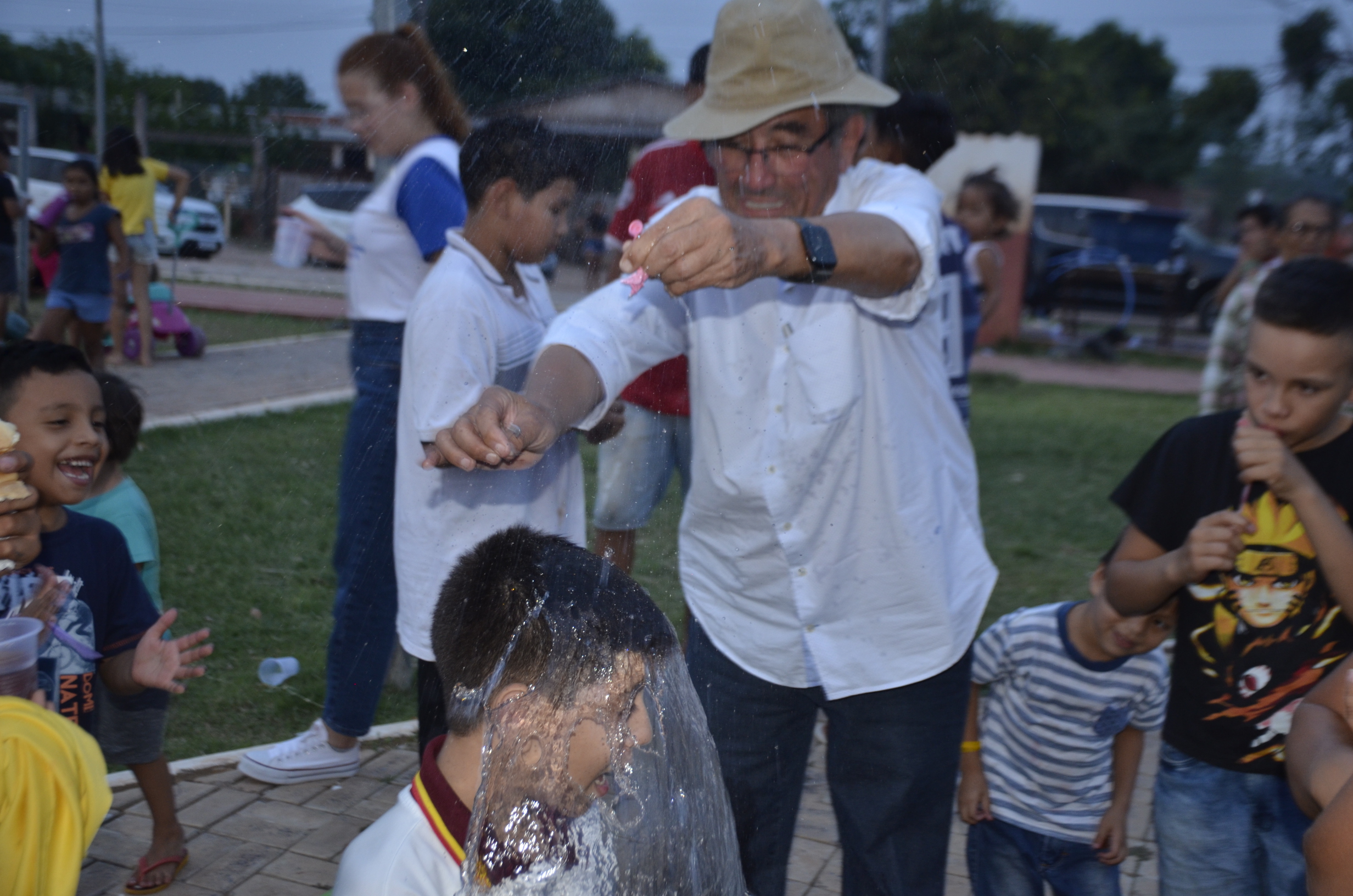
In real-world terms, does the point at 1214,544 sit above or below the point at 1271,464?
below

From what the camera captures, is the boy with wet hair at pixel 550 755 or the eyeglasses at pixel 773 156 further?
the eyeglasses at pixel 773 156

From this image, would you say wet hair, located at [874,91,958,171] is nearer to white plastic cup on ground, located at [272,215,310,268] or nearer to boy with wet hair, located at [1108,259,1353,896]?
boy with wet hair, located at [1108,259,1353,896]

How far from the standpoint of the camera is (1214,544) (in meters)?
Answer: 2.07

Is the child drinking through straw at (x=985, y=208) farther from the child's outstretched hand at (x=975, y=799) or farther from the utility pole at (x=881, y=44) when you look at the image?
the utility pole at (x=881, y=44)

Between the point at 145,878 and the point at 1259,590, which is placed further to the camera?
the point at 145,878

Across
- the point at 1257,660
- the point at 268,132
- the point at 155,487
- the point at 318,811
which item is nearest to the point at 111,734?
the point at 318,811

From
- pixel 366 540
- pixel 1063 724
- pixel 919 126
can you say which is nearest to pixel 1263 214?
pixel 919 126

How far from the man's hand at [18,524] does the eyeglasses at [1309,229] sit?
567 centimetres

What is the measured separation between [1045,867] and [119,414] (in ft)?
8.22

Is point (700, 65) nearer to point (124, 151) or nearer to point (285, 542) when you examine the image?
point (124, 151)

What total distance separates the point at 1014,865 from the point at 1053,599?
293cm

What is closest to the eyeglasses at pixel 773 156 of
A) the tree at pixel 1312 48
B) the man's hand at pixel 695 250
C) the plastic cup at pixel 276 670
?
the man's hand at pixel 695 250

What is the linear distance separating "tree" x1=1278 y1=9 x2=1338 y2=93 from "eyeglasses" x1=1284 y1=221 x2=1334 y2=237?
238 inches

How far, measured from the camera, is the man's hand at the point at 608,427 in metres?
2.16
